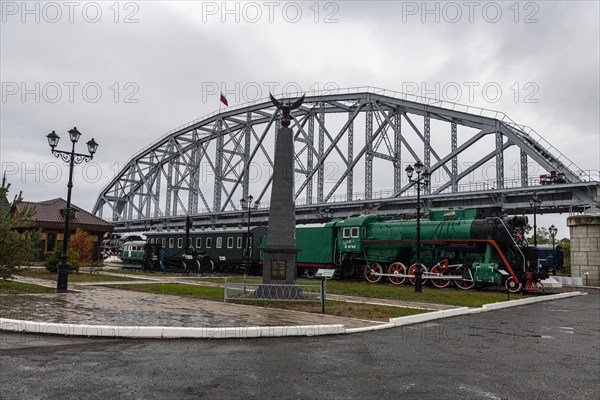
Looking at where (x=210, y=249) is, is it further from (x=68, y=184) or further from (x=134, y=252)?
A: (x=68, y=184)

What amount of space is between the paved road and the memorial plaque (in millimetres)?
6346

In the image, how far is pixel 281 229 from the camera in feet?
53.0

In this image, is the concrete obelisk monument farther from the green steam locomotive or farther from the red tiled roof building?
the red tiled roof building

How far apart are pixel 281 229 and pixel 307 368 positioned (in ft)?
31.4

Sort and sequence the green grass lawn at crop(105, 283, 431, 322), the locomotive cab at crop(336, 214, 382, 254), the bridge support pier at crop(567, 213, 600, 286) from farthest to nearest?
the bridge support pier at crop(567, 213, 600, 286)
the locomotive cab at crop(336, 214, 382, 254)
the green grass lawn at crop(105, 283, 431, 322)

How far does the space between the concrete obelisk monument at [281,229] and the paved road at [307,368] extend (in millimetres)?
6369

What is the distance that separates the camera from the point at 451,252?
84.4 feet

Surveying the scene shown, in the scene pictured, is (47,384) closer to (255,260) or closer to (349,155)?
(255,260)

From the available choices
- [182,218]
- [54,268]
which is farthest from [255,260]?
[182,218]

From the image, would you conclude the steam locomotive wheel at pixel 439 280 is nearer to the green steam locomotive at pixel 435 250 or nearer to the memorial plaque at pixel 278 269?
the green steam locomotive at pixel 435 250

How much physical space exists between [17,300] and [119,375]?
865 cm

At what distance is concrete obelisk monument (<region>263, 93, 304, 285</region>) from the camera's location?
52.1ft

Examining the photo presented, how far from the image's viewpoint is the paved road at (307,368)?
5.47 metres

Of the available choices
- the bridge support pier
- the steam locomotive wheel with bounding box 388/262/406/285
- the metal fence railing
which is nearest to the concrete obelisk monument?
the metal fence railing
